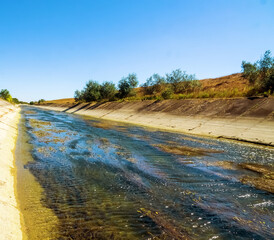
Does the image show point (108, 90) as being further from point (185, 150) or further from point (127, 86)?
point (185, 150)

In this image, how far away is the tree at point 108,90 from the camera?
62559mm

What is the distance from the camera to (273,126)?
1528 cm

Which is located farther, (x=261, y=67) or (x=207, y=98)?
(x=261, y=67)

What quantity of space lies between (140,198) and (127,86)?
55.3 meters

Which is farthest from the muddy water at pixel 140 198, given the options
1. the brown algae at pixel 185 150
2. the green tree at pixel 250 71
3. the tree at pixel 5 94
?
the tree at pixel 5 94

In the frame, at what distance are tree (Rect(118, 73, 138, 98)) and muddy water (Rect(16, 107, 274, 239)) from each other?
1942 inches

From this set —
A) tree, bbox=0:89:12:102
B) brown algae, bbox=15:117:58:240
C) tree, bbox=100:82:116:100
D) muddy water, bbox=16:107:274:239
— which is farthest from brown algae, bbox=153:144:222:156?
tree, bbox=0:89:12:102

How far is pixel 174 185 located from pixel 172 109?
2475 centimetres

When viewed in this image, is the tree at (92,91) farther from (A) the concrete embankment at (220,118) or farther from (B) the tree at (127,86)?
(A) the concrete embankment at (220,118)

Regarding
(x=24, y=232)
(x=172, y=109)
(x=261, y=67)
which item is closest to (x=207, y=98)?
(x=172, y=109)

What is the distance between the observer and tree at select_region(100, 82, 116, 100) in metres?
62.6

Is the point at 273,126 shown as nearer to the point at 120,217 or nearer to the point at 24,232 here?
the point at 120,217

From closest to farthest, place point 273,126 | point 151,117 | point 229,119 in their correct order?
1. point 273,126
2. point 229,119
3. point 151,117

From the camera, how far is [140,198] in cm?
544
